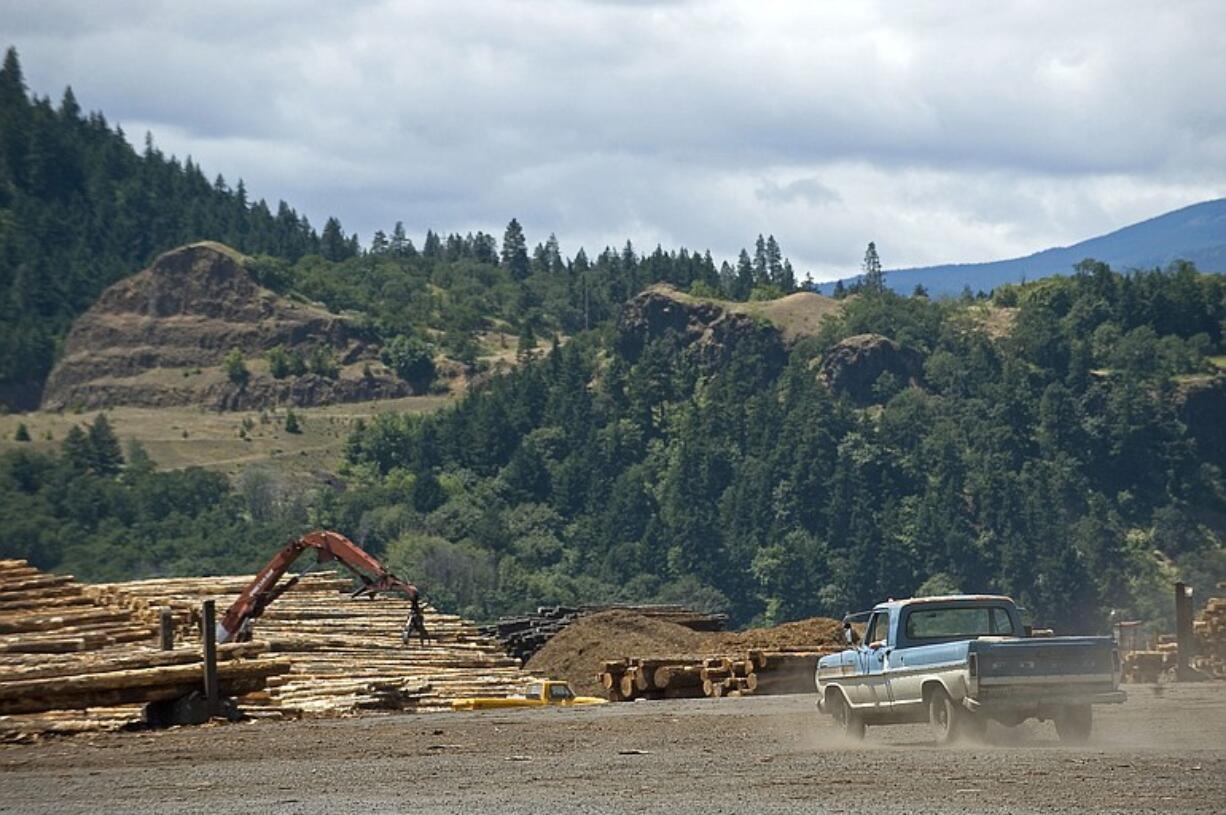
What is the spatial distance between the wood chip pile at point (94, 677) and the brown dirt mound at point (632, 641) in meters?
10.9

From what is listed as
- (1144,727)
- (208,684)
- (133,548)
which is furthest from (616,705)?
(133,548)

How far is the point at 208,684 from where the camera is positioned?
106 feet

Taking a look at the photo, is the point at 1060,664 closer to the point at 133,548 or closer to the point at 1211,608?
the point at 1211,608

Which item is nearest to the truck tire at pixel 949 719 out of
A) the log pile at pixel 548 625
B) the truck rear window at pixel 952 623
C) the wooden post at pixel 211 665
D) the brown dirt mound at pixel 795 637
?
the truck rear window at pixel 952 623

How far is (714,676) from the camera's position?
137ft

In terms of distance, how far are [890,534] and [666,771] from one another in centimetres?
17008

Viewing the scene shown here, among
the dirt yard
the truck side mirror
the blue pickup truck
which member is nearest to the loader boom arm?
the dirt yard

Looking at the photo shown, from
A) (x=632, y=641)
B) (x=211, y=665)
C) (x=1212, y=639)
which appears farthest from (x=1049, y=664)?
(x=632, y=641)

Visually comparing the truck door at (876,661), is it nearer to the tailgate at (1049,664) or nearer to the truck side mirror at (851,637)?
the truck side mirror at (851,637)

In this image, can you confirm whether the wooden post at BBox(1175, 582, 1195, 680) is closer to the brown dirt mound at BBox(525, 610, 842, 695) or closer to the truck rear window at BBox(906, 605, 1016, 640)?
the brown dirt mound at BBox(525, 610, 842, 695)

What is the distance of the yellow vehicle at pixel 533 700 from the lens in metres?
37.0

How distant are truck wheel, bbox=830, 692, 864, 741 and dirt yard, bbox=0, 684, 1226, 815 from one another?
0.65ft

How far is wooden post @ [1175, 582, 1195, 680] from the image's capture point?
4294 cm

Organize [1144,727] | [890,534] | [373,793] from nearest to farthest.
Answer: [373,793]
[1144,727]
[890,534]
